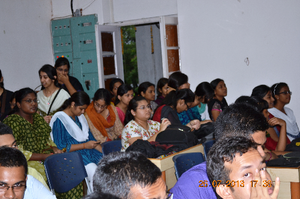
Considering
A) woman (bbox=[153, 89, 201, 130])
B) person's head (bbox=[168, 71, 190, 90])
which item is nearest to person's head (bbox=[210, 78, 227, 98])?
person's head (bbox=[168, 71, 190, 90])

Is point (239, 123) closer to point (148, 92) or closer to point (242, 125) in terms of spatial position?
point (242, 125)

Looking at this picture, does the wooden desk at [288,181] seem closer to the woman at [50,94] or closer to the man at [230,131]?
the man at [230,131]

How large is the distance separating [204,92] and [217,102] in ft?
0.87

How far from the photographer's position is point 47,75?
13.4 ft

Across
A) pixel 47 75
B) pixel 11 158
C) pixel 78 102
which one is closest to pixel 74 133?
pixel 78 102

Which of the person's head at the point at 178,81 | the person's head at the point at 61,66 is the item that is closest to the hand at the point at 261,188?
the person's head at the point at 178,81

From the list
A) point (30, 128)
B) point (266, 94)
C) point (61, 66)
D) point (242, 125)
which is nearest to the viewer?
point (242, 125)

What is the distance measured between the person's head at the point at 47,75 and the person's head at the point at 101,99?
585 mm

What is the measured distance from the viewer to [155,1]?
234 inches

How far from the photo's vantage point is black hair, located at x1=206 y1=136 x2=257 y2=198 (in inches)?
52.2

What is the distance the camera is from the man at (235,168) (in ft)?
4.15

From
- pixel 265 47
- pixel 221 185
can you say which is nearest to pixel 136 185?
pixel 221 185

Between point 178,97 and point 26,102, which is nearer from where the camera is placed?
point 26,102

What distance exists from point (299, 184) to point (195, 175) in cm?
121
